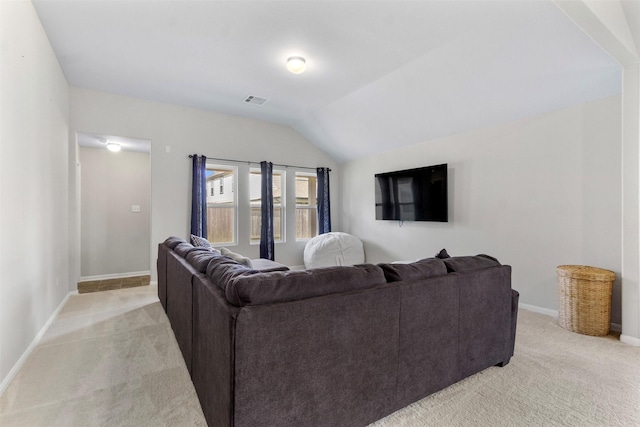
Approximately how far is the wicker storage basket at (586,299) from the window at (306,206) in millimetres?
4240

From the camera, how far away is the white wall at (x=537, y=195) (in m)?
2.96

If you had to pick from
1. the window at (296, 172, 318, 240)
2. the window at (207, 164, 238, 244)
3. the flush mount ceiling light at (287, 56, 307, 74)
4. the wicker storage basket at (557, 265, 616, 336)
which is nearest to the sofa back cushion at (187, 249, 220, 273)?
the flush mount ceiling light at (287, 56, 307, 74)

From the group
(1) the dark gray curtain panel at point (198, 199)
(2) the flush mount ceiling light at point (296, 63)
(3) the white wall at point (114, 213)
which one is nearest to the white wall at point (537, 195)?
(2) the flush mount ceiling light at point (296, 63)

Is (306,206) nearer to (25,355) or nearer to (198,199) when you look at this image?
(198,199)

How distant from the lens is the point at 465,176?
163 inches

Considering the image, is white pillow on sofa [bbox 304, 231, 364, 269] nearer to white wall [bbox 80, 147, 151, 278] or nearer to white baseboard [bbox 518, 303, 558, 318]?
white baseboard [bbox 518, 303, 558, 318]

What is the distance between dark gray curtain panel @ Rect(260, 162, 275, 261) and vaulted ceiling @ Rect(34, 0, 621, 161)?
143 centimetres

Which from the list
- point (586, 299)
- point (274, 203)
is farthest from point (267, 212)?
point (586, 299)

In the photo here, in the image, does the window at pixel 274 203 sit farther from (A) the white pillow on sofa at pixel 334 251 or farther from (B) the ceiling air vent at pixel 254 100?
(B) the ceiling air vent at pixel 254 100

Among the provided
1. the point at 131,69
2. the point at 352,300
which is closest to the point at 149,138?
the point at 131,69

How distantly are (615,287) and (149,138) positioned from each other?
6.01 meters

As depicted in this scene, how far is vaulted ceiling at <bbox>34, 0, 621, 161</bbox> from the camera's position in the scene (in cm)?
251

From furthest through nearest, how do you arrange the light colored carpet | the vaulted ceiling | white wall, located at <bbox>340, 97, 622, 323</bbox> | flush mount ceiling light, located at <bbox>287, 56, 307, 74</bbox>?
1. flush mount ceiling light, located at <bbox>287, 56, 307, 74</bbox>
2. white wall, located at <bbox>340, 97, 622, 323</bbox>
3. the vaulted ceiling
4. the light colored carpet

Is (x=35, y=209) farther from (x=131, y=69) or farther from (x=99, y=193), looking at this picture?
Answer: (x=99, y=193)
